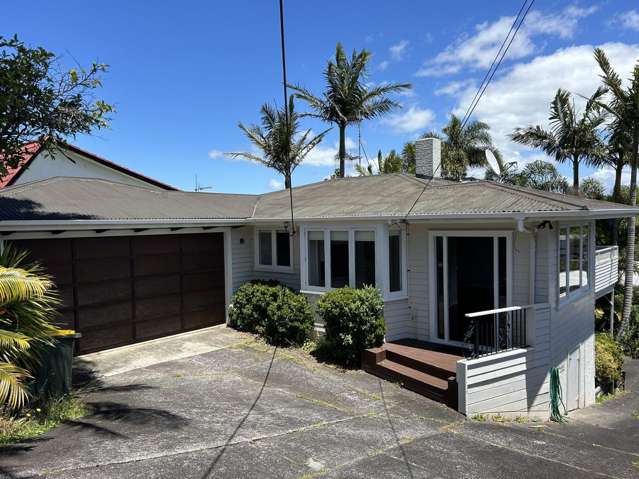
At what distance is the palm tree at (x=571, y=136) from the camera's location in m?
19.8

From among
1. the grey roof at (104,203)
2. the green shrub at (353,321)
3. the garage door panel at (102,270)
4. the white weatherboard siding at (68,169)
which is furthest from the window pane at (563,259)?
the white weatherboard siding at (68,169)

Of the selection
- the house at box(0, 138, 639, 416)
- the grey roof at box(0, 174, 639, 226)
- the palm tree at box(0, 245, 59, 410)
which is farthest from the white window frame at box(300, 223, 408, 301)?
the palm tree at box(0, 245, 59, 410)

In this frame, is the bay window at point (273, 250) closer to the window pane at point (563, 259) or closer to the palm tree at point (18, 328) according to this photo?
the window pane at point (563, 259)

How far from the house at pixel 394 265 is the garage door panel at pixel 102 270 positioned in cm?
2

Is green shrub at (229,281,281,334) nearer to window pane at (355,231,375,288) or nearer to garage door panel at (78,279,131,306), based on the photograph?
window pane at (355,231,375,288)

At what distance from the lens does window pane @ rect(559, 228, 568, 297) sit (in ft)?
29.5

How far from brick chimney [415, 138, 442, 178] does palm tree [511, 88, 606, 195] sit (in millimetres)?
10382

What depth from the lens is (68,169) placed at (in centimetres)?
2142

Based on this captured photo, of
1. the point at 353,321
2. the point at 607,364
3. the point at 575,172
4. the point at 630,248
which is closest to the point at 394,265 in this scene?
the point at 353,321

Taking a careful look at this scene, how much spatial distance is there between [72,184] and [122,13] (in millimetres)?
4493

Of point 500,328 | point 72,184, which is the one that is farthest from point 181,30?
point 500,328

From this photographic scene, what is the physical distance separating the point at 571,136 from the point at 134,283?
19.2 metres

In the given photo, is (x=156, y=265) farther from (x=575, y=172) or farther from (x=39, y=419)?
(x=575, y=172)

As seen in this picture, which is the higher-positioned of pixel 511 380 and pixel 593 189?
pixel 593 189
